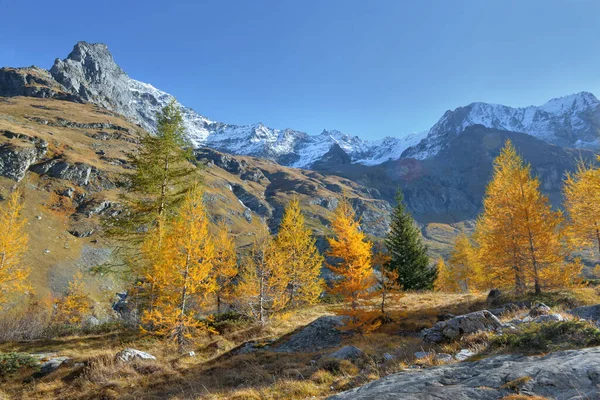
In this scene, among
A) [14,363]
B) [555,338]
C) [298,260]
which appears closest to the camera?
[555,338]

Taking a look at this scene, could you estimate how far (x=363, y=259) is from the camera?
1698 cm

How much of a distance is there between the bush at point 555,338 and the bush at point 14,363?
17.3m

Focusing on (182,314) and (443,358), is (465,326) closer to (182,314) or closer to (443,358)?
(443,358)

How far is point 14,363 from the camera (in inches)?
489

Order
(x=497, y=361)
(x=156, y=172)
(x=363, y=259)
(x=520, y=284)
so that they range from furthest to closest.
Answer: (x=520, y=284) < (x=156, y=172) < (x=363, y=259) < (x=497, y=361)

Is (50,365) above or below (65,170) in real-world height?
below

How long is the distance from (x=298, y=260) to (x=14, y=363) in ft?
64.5

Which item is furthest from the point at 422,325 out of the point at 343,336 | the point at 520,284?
the point at 520,284

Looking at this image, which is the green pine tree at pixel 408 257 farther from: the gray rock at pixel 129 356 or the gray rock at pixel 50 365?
the gray rock at pixel 50 365

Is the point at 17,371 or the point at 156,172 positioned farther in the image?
the point at 156,172

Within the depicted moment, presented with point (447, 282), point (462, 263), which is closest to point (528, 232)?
point (462, 263)

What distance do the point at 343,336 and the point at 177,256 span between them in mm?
9739

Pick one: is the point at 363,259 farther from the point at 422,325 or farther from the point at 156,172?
the point at 156,172

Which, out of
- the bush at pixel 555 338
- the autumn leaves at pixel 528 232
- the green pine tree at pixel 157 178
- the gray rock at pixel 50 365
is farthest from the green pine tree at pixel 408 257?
the gray rock at pixel 50 365
